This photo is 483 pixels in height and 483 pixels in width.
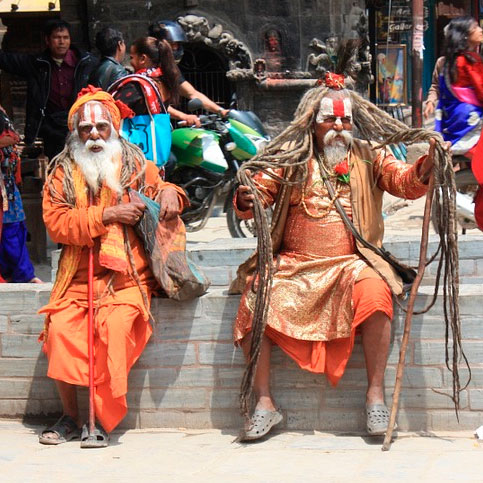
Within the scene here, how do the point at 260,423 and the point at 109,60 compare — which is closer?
the point at 260,423

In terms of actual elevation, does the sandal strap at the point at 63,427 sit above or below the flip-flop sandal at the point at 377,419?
below

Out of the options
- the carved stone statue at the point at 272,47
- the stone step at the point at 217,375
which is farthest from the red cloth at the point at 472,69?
the carved stone statue at the point at 272,47

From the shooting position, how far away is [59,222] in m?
5.45

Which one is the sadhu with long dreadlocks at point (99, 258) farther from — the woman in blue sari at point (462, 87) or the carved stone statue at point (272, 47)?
the carved stone statue at point (272, 47)

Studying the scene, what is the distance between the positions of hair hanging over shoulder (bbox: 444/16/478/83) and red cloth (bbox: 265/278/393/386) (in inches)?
133

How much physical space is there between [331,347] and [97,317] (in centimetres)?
110

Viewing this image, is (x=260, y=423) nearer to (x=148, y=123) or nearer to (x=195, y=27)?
(x=148, y=123)

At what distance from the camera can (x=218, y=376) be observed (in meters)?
5.55

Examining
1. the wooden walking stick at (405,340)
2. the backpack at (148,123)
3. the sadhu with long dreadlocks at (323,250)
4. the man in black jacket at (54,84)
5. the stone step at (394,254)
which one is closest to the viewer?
the wooden walking stick at (405,340)

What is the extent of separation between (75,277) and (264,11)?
11.3m

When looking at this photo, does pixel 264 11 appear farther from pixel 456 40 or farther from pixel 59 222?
pixel 59 222

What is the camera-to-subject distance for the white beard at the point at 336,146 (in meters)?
5.47

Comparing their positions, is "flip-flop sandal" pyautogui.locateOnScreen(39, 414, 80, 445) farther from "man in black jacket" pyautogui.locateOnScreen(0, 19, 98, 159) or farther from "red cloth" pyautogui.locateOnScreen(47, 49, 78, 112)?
"red cloth" pyautogui.locateOnScreen(47, 49, 78, 112)

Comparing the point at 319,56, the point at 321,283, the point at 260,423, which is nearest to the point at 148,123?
the point at 321,283
